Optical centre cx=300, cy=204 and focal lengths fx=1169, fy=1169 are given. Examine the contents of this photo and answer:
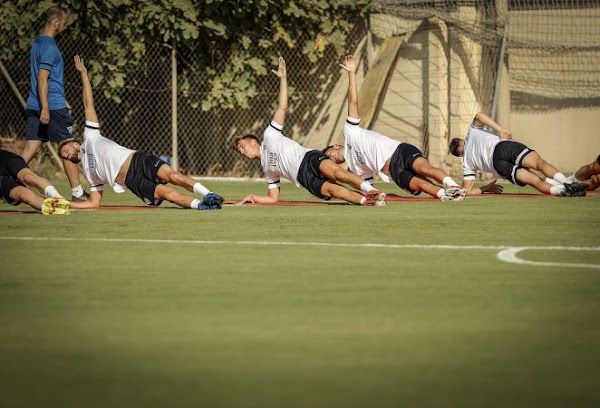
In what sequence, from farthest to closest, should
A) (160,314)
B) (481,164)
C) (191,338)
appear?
(481,164) → (160,314) → (191,338)

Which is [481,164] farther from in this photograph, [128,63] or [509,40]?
[128,63]

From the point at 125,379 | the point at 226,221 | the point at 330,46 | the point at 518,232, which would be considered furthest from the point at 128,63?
the point at 125,379

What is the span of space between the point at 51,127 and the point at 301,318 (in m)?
9.09

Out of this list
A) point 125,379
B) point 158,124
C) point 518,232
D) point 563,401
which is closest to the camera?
point 563,401

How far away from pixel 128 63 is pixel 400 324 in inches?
634

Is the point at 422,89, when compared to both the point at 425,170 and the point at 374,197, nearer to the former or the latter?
the point at 425,170

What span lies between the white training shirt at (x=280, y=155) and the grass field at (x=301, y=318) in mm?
3216

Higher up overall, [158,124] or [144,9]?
[144,9]

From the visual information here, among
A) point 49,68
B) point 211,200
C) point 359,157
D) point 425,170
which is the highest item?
point 49,68

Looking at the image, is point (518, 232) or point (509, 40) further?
point (509, 40)

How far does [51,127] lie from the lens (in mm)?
13891

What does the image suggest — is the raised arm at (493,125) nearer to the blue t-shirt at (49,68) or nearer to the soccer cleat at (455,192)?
the soccer cleat at (455,192)

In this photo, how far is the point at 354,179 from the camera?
12.6m

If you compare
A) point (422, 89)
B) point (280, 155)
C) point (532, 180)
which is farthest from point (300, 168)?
point (422, 89)
